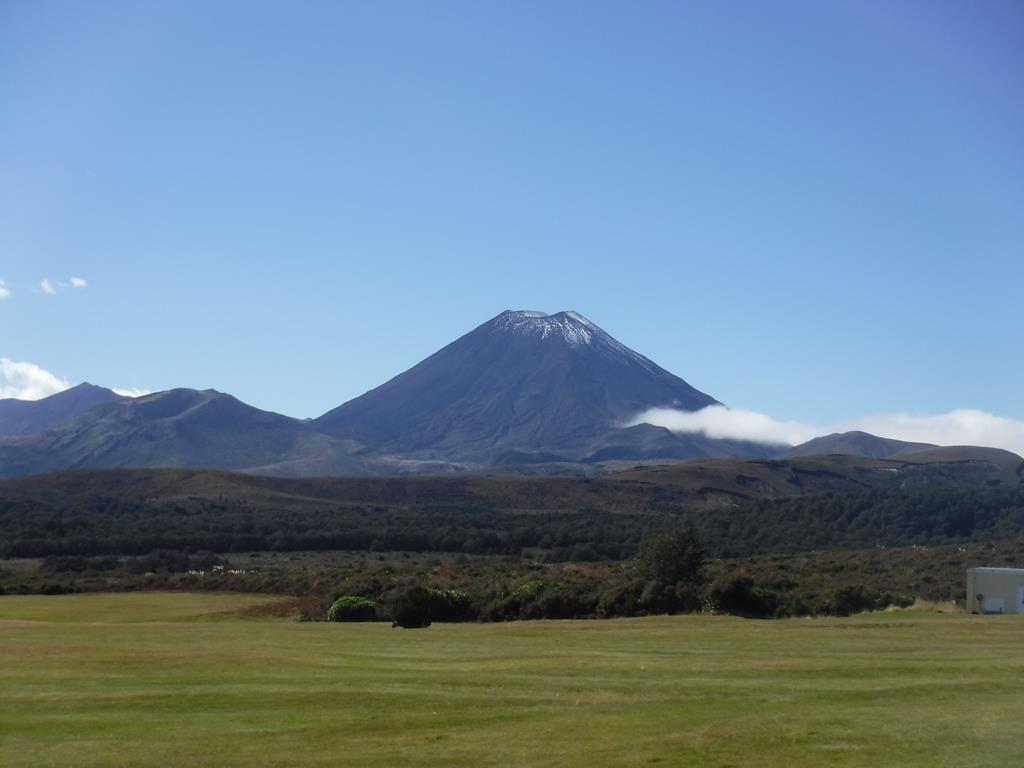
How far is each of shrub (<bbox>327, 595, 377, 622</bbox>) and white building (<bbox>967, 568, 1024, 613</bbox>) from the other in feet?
53.6

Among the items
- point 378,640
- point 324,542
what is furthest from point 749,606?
point 324,542

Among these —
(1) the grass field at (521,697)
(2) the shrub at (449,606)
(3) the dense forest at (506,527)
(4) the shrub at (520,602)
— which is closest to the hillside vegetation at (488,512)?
(3) the dense forest at (506,527)

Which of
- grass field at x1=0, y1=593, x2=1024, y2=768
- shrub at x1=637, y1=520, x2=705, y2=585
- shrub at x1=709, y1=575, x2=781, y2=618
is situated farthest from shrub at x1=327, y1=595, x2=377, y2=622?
shrub at x1=709, y1=575, x2=781, y2=618

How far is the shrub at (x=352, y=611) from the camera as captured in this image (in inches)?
1313

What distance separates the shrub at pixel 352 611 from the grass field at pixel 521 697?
6846 millimetres

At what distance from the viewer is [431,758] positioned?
12812 millimetres

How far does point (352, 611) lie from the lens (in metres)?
33.5

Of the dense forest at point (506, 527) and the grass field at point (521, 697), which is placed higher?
the dense forest at point (506, 527)

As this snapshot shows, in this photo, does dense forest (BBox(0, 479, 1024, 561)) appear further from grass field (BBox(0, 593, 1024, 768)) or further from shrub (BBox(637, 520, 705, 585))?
grass field (BBox(0, 593, 1024, 768))

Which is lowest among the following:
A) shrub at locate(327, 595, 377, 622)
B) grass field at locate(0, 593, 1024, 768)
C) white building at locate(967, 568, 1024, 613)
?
shrub at locate(327, 595, 377, 622)

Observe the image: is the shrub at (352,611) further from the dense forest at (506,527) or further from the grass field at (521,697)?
the dense forest at (506,527)

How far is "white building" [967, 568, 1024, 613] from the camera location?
109ft

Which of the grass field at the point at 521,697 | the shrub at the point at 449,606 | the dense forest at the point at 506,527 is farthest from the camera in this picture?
the dense forest at the point at 506,527

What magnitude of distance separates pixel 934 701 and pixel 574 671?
567 centimetres
